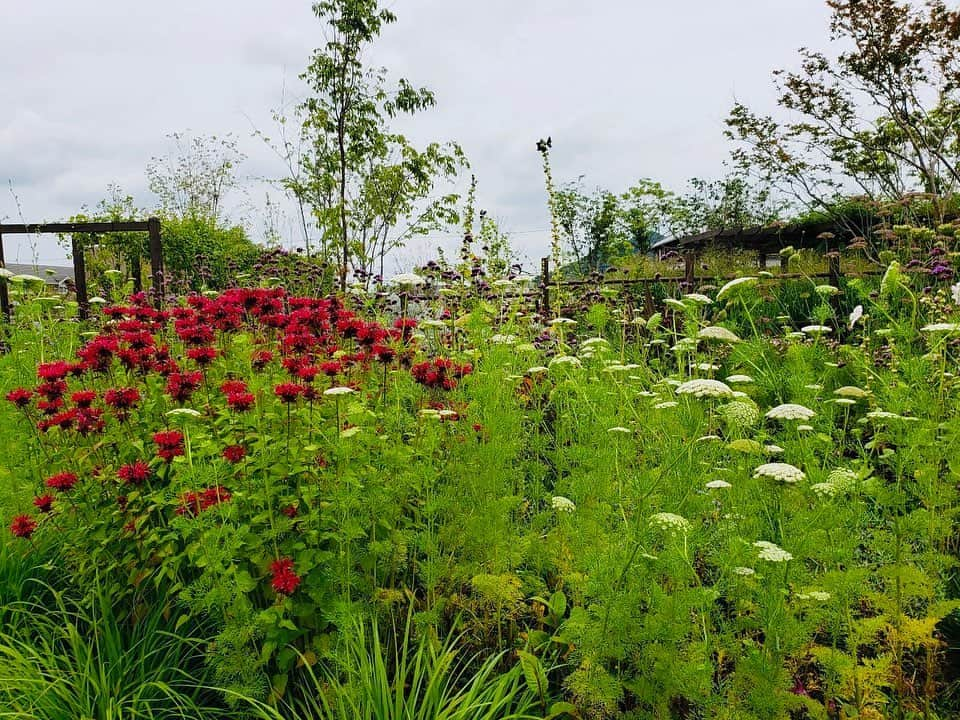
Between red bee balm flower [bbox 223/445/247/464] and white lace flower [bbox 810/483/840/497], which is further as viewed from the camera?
red bee balm flower [bbox 223/445/247/464]

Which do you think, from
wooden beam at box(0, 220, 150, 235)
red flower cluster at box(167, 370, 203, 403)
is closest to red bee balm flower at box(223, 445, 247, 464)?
red flower cluster at box(167, 370, 203, 403)

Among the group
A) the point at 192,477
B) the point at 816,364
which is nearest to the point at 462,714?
the point at 192,477

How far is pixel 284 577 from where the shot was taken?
2.06 metres

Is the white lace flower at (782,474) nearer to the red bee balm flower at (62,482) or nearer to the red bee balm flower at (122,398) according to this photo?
the red bee balm flower at (122,398)

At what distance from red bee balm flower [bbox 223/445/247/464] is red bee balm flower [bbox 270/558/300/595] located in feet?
1.22

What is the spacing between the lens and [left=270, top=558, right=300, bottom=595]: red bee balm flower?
2033 millimetres

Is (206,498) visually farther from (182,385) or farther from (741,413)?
(741,413)

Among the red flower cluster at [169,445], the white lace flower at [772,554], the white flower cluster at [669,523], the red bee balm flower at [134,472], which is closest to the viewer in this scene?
the white lace flower at [772,554]

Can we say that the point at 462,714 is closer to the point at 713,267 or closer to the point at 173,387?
the point at 173,387

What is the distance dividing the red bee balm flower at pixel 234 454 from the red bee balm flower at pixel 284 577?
0.37 metres

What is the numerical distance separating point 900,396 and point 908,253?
6.33 meters

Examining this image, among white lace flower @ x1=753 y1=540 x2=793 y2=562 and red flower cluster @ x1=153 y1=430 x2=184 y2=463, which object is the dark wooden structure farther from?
white lace flower @ x1=753 y1=540 x2=793 y2=562

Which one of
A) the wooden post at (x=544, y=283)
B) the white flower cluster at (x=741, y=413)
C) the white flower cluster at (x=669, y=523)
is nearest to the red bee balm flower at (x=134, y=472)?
the white flower cluster at (x=669, y=523)

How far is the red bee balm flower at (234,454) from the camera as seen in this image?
2256 millimetres
